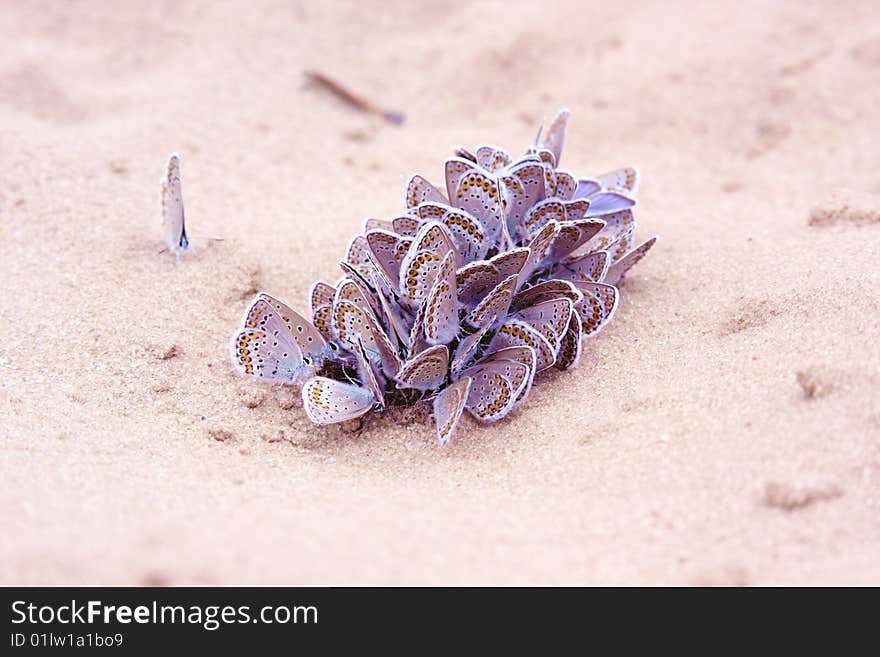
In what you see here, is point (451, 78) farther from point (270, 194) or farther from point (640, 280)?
point (640, 280)

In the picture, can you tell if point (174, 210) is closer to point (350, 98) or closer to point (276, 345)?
point (276, 345)

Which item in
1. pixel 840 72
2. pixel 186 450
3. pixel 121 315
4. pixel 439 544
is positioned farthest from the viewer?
pixel 840 72

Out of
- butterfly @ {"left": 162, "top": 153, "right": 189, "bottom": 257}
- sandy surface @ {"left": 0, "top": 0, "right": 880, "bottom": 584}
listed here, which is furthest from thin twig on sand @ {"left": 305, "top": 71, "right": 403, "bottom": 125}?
butterfly @ {"left": 162, "top": 153, "right": 189, "bottom": 257}

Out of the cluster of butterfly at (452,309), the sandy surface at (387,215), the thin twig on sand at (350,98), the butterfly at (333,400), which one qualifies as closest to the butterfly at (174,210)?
the sandy surface at (387,215)

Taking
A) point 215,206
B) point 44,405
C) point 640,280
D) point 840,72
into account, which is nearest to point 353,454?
point 44,405

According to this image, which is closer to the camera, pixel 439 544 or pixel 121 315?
pixel 439 544

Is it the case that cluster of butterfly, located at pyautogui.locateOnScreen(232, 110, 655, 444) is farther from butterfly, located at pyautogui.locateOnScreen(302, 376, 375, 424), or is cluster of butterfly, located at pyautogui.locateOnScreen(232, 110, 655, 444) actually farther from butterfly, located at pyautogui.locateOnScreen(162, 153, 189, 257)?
butterfly, located at pyautogui.locateOnScreen(162, 153, 189, 257)
